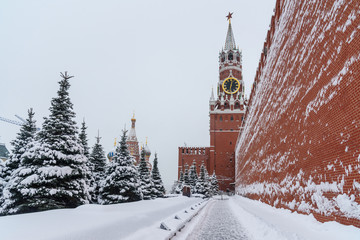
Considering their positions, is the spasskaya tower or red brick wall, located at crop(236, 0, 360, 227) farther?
the spasskaya tower

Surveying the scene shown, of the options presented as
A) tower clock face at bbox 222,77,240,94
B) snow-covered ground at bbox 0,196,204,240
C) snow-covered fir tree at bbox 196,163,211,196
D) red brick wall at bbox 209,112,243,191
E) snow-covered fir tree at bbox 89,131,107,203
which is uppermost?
tower clock face at bbox 222,77,240,94

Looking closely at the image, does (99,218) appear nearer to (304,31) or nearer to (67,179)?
(304,31)

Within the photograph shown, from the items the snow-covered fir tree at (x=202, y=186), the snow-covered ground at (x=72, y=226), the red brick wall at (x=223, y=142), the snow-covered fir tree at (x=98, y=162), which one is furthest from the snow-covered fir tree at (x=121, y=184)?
the red brick wall at (x=223, y=142)

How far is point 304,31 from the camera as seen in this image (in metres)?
6.88

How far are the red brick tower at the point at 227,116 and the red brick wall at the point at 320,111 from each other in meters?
54.5

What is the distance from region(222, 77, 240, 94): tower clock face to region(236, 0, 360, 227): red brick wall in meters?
61.5

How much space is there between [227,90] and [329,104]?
66.8 metres

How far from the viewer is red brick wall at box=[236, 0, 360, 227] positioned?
404 cm

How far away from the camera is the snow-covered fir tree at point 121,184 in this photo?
19156 mm

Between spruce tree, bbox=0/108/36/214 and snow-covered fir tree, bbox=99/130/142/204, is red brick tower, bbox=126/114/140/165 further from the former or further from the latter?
spruce tree, bbox=0/108/36/214

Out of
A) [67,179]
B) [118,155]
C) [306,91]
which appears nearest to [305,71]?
[306,91]

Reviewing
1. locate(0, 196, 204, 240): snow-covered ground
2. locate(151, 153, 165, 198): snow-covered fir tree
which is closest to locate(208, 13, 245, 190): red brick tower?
locate(151, 153, 165, 198): snow-covered fir tree

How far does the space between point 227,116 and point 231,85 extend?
29.8ft

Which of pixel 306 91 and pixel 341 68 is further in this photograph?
pixel 306 91
